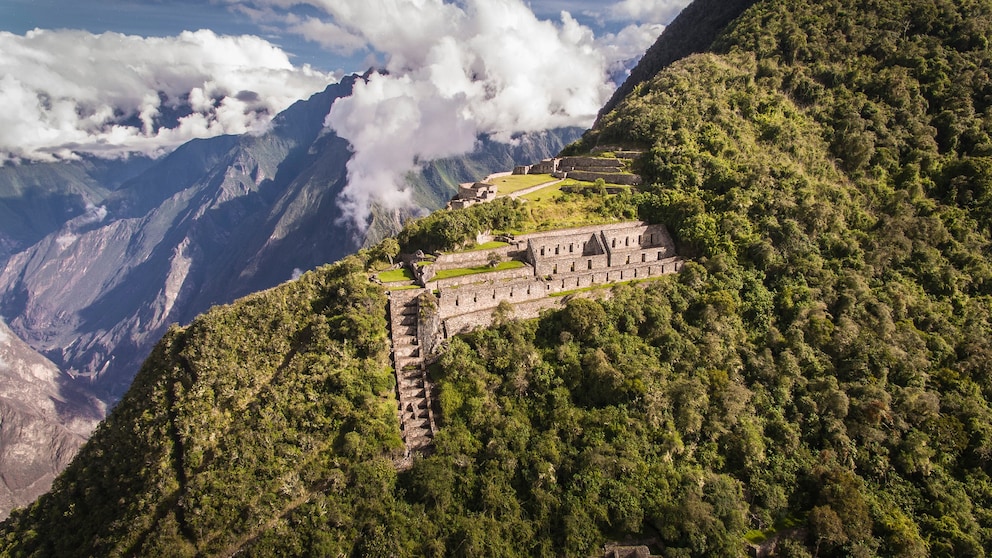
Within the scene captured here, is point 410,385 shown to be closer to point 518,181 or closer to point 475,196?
point 475,196

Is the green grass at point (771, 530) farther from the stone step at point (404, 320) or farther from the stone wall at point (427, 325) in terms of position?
the stone step at point (404, 320)

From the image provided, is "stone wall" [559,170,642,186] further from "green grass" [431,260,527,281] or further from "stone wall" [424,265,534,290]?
"stone wall" [424,265,534,290]

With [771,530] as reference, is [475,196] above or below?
above

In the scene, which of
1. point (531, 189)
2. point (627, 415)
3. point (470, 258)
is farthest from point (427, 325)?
point (531, 189)

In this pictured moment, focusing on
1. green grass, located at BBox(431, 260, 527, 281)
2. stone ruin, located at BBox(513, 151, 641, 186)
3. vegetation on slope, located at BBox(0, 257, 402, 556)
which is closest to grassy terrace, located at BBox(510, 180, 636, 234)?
stone ruin, located at BBox(513, 151, 641, 186)

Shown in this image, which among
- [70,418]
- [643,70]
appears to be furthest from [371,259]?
[70,418]
